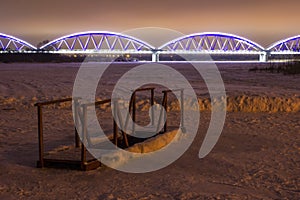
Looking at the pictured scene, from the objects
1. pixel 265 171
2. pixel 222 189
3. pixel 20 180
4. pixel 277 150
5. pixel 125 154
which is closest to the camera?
pixel 222 189

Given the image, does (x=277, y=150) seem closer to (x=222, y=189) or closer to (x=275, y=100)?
(x=222, y=189)

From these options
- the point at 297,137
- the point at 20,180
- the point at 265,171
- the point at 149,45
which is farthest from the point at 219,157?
the point at 149,45

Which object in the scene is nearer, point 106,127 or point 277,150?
point 277,150

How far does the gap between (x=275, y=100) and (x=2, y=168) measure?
9.29 metres

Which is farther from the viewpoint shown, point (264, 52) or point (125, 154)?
point (264, 52)

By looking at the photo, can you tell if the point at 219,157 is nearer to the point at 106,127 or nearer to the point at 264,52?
the point at 106,127

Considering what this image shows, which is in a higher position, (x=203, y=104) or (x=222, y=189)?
(x=203, y=104)

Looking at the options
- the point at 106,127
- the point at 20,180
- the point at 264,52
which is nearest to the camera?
the point at 20,180

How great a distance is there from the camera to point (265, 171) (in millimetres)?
5922

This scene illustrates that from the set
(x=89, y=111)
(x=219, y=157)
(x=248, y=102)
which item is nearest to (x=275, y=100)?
(x=248, y=102)

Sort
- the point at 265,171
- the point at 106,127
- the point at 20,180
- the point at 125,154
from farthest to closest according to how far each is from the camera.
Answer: the point at 106,127
the point at 125,154
the point at 265,171
the point at 20,180

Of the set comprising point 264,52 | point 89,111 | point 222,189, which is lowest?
point 222,189

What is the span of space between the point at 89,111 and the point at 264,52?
111 meters

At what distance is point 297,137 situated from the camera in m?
8.32
